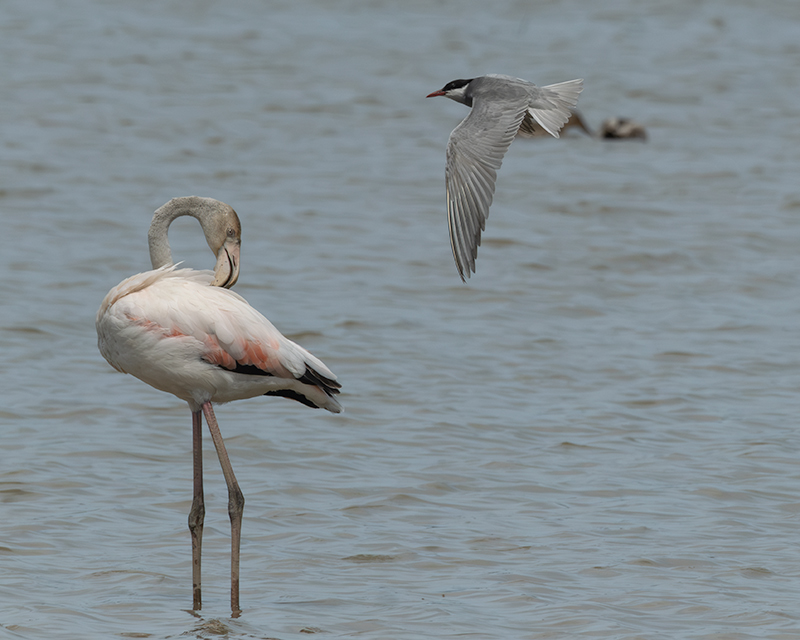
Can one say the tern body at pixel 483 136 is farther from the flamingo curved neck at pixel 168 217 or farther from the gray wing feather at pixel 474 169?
the flamingo curved neck at pixel 168 217

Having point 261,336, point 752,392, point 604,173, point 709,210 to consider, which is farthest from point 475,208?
point 604,173

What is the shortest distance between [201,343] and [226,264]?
0.50 m

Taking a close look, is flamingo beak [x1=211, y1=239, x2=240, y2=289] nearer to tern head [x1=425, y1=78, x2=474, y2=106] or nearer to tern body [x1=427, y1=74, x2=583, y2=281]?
tern body [x1=427, y1=74, x2=583, y2=281]

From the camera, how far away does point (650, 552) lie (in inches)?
272

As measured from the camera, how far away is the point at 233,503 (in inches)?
251

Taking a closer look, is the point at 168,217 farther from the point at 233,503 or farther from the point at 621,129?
the point at 621,129

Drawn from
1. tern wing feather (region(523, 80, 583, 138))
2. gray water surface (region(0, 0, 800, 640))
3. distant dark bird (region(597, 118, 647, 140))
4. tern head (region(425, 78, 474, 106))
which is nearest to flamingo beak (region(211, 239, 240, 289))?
Result: gray water surface (region(0, 0, 800, 640))

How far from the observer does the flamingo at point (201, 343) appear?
598 centimetres

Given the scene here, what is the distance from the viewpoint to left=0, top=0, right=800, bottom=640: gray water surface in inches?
254

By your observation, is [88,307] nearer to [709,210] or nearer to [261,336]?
[261,336]

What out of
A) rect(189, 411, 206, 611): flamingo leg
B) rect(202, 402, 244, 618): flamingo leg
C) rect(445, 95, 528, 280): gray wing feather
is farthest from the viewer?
rect(445, 95, 528, 280): gray wing feather

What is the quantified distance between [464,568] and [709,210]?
29.8ft

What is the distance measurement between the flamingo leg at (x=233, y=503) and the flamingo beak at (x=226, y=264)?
0.55m

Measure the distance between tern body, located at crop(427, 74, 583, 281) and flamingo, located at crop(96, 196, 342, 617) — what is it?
929 millimetres
